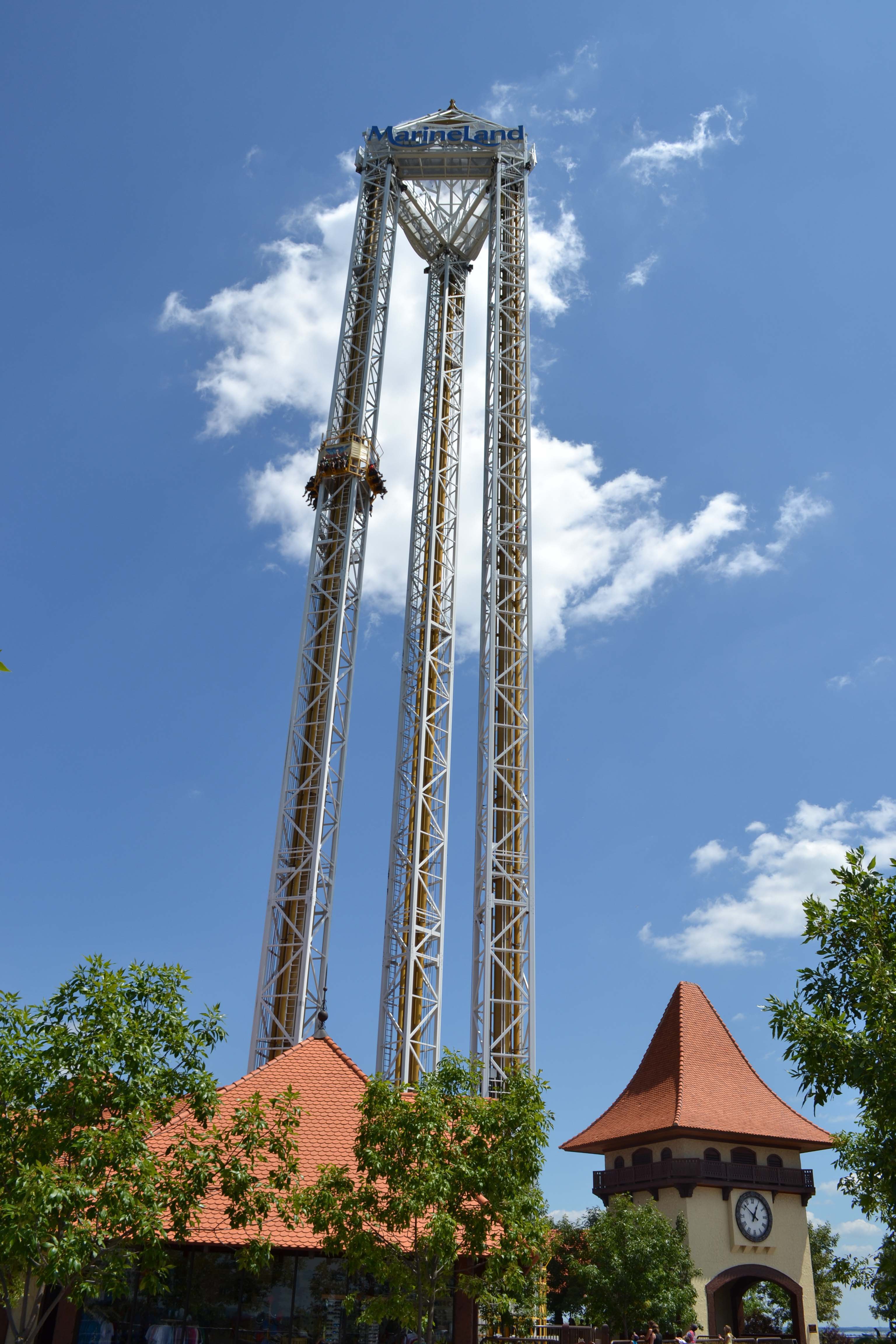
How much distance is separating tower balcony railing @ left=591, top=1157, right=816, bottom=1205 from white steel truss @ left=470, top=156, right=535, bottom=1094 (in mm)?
5100

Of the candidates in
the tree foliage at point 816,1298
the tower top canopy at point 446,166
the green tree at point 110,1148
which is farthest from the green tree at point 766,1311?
the tower top canopy at point 446,166

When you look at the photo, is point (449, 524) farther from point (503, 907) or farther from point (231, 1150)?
point (231, 1150)

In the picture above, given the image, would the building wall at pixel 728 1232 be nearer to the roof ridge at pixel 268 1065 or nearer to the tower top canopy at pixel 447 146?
the roof ridge at pixel 268 1065

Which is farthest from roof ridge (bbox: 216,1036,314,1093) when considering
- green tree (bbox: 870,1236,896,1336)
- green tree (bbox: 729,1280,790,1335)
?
green tree (bbox: 729,1280,790,1335)

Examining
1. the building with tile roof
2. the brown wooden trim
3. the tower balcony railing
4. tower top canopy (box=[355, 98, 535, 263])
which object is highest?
tower top canopy (box=[355, 98, 535, 263])

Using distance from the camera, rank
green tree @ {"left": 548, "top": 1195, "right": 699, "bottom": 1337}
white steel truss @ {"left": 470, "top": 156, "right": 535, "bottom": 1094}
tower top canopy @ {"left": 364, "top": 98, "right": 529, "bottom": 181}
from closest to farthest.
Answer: green tree @ {"left": 548, "top": 1195, "right": 699, "bottom": 1337} → white steel truss @ {"left": 470, "top": 156, "right": 535, "bottom": 1094} → tower top canopy @ {"left": 364, "top": 98, "right": 529, "bottom": 181}

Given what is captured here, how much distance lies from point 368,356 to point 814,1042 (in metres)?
41.2

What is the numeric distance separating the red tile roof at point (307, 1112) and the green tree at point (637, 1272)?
1107cm

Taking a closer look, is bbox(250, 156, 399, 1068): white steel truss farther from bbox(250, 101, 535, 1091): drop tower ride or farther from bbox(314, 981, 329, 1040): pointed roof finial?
bbox(314, 981, 329, 1040): pointed roof finial

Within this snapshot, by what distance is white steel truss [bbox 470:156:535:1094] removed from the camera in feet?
135

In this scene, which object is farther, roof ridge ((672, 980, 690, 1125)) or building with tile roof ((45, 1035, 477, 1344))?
roof ridge ((672, 980, 690, 1125))

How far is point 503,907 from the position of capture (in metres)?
42.6

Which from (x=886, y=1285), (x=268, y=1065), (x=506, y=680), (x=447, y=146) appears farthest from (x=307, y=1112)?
(x=447, y=146)

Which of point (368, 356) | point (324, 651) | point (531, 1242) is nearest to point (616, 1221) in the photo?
point (531, 1242)
